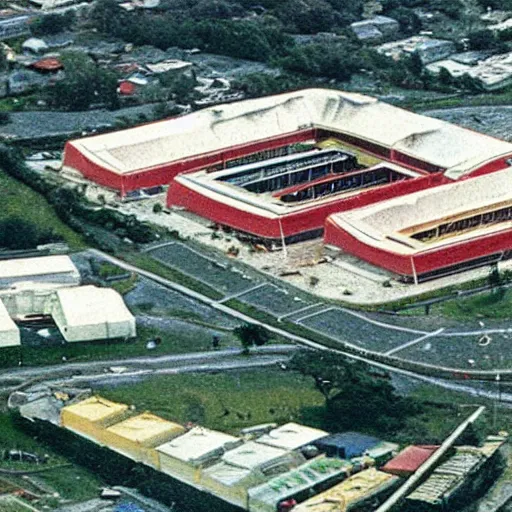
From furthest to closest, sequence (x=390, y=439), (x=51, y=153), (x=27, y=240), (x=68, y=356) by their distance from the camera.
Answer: (x=51, y=153) < (x=27, y=240) < (x=68, y=356) < (x=390, y=439)

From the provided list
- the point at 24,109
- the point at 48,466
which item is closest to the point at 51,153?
the point at 24,109

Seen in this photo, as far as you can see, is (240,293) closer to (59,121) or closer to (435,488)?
(435,488)

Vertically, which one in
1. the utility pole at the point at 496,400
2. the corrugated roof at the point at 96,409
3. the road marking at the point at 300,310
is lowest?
the road marking at the point at 300,310

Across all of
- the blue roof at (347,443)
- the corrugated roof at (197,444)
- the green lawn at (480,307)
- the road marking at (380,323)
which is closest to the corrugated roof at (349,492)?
the blue roof at (347,443)

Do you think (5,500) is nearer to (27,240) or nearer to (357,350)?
(357,350)

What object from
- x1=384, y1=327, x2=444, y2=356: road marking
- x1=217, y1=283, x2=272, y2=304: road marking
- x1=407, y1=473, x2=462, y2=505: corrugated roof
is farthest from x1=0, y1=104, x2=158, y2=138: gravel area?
x1=407, y1=473, x2=462, y2=505: corrugated roof

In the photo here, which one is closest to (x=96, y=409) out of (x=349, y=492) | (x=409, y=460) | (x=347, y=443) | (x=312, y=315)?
(x=347, y=443)

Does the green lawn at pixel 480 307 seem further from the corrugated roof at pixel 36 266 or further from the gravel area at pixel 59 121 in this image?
the gravel area at pixel 59 121

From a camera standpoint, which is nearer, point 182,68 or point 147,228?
point 147,228
